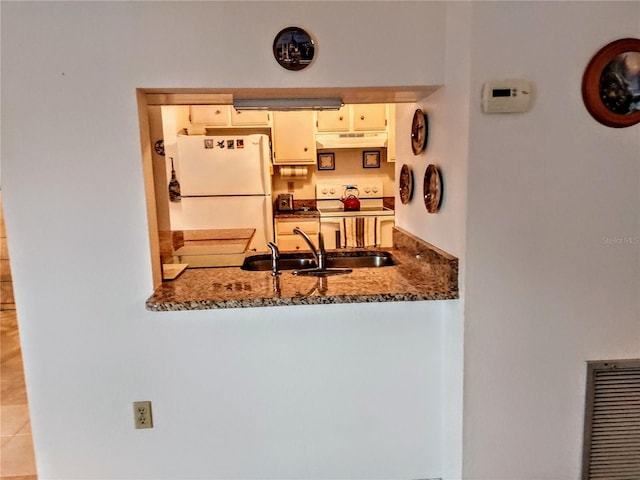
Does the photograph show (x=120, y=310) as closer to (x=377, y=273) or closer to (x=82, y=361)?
(x=82, y=361)

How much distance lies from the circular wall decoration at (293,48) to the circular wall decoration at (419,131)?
0.59 meters

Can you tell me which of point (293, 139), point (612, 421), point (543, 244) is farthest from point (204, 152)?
point (612, 421)

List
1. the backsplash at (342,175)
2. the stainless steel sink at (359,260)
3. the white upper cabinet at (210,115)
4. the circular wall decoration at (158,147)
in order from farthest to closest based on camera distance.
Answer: the backsplash at (342,175)
the white upper cabinet at (210,115)
the stainless steel sink at (359,260)
the circular wall decoration at (158,147)

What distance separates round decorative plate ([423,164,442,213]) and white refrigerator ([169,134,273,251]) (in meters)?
2.11

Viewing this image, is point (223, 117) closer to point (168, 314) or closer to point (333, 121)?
point (333, 121)

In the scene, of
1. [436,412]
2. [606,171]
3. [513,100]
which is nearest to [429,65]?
[513,100]

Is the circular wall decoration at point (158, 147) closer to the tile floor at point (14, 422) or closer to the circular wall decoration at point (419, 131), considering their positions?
the circular wall decoration at point (419, 131)

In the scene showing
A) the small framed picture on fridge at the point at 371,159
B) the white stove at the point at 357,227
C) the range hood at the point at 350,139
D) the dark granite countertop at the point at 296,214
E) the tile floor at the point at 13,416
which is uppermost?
the range hood at the point at 350,139

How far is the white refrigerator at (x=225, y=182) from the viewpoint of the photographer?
3.65m

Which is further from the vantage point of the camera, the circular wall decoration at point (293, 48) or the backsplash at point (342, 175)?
the backsplash at point (342, 175)

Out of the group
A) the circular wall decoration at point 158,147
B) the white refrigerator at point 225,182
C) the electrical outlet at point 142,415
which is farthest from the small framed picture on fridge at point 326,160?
the electrical outlet at point 142,415

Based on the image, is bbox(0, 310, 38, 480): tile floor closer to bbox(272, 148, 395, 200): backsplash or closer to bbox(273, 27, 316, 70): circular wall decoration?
bbox(273, 27, 316, 70): circular wall decoration

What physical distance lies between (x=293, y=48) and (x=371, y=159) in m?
3.20

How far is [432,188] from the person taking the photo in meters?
1.71
